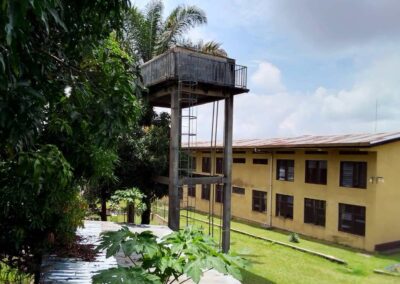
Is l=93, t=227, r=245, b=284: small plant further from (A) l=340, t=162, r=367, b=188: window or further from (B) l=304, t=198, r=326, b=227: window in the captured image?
(B) l=304, t=198, r=326, b=227: window

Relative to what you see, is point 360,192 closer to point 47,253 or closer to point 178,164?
point 178,164

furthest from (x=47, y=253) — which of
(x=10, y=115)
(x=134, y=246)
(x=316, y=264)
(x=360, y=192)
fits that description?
(x=360, y=192)

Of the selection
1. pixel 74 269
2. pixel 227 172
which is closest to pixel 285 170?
pixel 227 172

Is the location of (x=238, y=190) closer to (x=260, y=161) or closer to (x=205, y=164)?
(x=260, y=161)

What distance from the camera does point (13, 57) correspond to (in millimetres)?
2223

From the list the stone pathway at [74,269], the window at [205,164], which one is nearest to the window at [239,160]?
the window at [205,164]

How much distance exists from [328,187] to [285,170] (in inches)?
143

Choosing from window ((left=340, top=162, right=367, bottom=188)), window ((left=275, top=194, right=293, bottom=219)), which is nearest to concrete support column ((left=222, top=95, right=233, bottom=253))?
window ((left=340, top=162, right=367, bottom=188))

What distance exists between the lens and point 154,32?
19000mm

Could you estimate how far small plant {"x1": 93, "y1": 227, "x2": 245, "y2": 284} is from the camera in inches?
128

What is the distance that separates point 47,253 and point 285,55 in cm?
1067

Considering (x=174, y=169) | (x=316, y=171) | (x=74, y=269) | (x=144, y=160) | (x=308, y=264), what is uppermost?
(x=144, y=160)

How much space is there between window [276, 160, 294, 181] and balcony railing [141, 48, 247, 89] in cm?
1003

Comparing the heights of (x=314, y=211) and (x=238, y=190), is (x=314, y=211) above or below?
below
